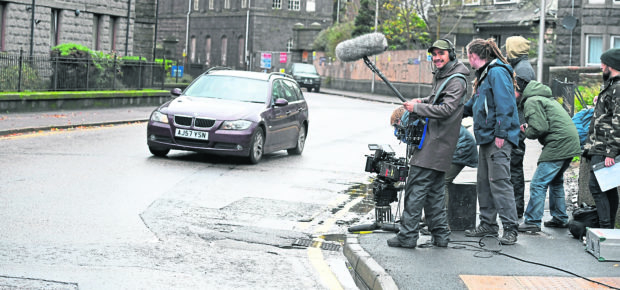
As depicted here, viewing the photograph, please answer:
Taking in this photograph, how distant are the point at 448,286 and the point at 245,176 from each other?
24.3 feet

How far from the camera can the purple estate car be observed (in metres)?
15.2

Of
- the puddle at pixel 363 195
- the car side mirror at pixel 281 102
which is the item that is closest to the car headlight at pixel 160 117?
the car side mirror at pixel 281 102

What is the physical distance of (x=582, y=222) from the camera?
9398mm

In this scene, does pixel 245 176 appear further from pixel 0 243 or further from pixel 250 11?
pixel 250 11

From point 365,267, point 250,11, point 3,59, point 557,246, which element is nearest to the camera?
point 365,267

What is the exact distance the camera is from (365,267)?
761cm

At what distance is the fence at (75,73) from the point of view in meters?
24.0

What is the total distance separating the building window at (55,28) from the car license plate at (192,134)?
22428mm

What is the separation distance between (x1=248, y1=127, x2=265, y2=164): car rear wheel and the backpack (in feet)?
23.3

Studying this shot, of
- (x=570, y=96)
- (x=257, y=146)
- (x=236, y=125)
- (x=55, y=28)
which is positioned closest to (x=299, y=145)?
(x=257, y=146)

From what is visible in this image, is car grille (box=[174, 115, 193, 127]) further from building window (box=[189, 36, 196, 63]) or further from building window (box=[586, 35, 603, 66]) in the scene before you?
building window (box=[189, 36, 196, 63])

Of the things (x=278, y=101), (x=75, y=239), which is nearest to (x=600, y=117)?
(x=75, y=239)

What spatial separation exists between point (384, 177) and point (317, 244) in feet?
3.12

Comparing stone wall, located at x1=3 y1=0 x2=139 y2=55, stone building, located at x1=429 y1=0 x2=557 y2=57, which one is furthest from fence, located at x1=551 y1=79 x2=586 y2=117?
stone building, located at x1=429 y1=0 x2=557 y2=57
